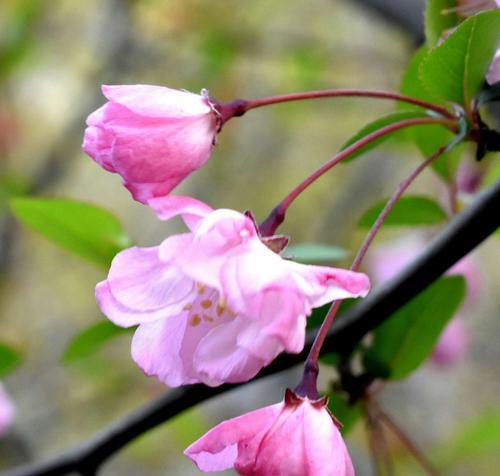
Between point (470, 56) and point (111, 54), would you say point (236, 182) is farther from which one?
point (470, 56)

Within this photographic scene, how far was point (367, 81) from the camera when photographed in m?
3.29

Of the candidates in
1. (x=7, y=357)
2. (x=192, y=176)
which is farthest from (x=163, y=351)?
(x=192, y=176)

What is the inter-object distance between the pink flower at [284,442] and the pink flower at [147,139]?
118 mm

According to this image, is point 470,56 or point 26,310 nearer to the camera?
point 470,56

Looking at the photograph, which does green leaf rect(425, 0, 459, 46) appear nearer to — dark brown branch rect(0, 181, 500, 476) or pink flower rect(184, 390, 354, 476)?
dark brown branch rect(0, 181, 500, 476)

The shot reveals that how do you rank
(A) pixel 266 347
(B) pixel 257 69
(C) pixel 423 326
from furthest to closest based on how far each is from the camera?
(B) pixel 257 69, (C) pixel 423 326, (A) pixel 266 347

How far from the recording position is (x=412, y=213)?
27.7 inches

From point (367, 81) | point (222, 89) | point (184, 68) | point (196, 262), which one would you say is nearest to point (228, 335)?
point (196, 262)

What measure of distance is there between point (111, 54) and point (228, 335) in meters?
1.88

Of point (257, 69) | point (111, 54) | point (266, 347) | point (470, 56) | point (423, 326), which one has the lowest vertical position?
point (257, 69)

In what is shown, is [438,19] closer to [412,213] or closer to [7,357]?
[412,213]

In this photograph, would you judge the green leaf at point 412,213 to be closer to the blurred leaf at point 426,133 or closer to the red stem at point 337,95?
the blurred leaf at point 426,133

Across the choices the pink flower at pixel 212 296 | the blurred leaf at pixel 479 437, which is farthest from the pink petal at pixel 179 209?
the blurred leaf at pixel 479 437

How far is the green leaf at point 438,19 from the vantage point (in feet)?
1.88
